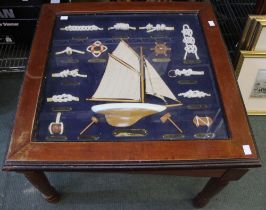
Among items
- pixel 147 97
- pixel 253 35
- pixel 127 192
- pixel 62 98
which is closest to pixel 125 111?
pixel 147 97

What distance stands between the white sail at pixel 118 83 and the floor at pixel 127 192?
0.46 meters

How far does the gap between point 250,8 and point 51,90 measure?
1.06 meters

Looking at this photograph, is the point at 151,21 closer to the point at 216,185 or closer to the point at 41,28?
the point at 41,28

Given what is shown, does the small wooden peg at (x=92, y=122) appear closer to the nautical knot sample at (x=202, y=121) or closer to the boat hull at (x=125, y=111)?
the boat hull at (x=125, y=111)

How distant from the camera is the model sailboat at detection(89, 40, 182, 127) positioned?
845 millimetres

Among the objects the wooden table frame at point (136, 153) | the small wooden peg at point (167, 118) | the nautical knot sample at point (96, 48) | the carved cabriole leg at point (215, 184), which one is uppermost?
the nautical knot sample at point (96, 48)

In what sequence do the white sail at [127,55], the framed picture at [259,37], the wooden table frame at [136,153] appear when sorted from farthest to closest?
the framed picture at [259,37] → the white sail at [127,55] → the wooden table frame at [136,153]

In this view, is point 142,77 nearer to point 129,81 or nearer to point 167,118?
point 129,81

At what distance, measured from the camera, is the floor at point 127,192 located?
3.81ft

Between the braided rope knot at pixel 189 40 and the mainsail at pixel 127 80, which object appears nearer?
the mainsail at pixel 127 80

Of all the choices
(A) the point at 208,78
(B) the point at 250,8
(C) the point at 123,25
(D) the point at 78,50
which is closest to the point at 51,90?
(D) the point at 78,50

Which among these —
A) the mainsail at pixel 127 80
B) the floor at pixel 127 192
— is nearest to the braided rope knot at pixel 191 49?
the mainsail at pixel 127 80

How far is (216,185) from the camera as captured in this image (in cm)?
96

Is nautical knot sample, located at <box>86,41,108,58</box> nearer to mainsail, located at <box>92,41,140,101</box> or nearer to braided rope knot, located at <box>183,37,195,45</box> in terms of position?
mainsail, located at <box>92,41,140,101</box>
